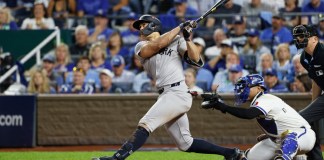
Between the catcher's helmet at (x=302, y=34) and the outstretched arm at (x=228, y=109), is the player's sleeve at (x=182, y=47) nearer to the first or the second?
the outstretched arm at (x=228, y=109)

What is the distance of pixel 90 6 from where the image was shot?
17875 millimetres

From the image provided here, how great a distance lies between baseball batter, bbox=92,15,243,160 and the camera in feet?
28.8

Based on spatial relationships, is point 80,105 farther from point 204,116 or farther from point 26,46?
point 26,46

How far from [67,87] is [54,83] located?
0.54 m

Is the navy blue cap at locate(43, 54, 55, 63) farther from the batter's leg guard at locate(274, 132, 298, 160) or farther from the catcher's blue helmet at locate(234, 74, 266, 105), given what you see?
the batter's leg guard at locate(274, 132, 298, 160)

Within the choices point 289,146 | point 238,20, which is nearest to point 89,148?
point 238,20

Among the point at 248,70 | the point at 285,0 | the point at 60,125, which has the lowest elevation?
the point at 60,125

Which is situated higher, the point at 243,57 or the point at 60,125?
the point at 243,57

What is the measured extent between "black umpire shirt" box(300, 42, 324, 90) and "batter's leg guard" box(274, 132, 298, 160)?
1.26m

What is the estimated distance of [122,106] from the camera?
46.6 ft

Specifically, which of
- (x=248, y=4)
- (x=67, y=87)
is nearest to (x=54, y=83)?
(x=67, y=87)

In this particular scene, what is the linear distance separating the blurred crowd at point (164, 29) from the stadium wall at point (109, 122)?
1.85 feet

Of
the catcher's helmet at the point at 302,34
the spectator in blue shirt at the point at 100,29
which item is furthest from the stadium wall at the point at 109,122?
the catcher's helmet at the point at 302,34

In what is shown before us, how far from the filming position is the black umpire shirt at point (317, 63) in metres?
9.36
